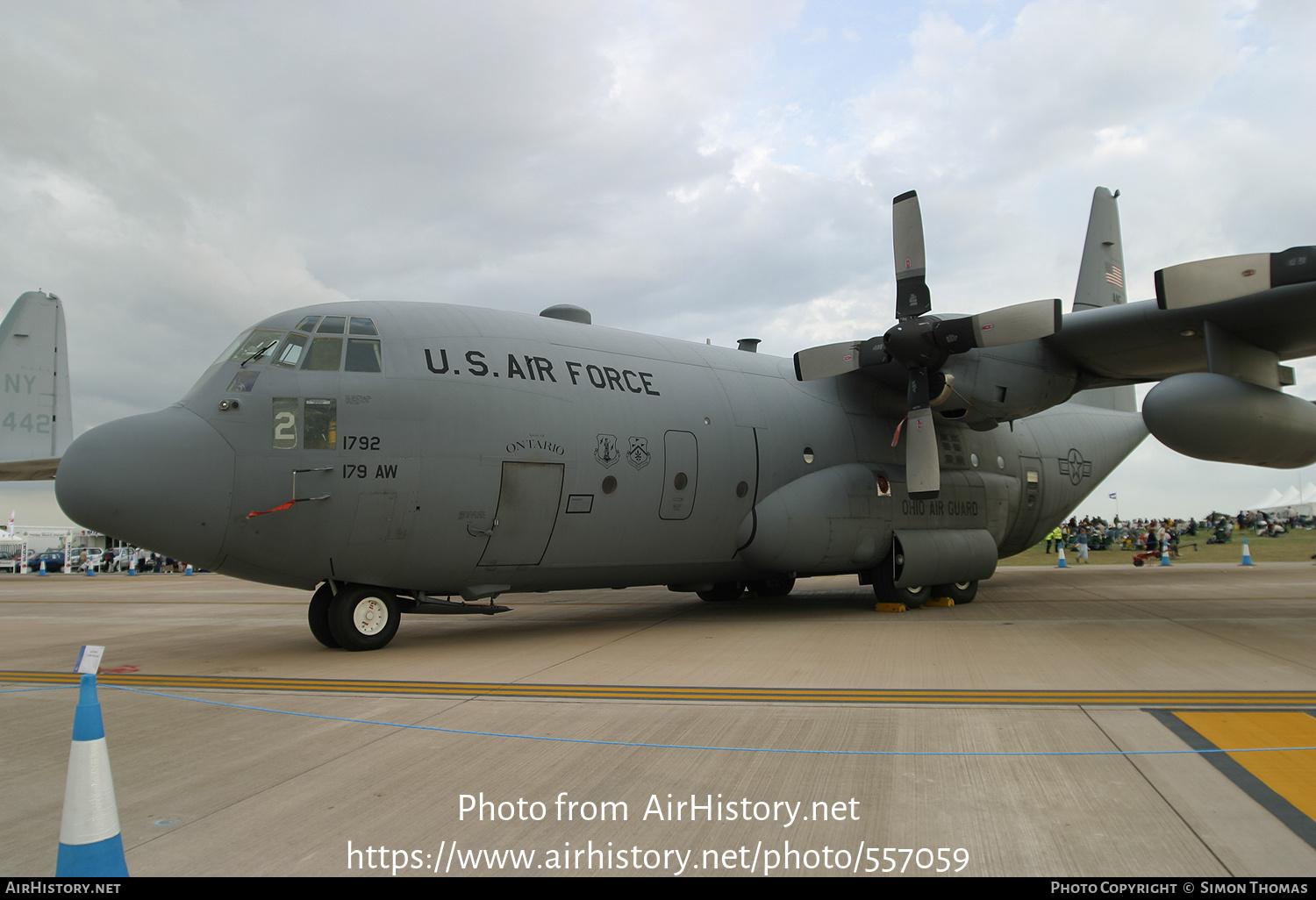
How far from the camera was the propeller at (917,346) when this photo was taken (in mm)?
11820

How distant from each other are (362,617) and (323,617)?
500mm

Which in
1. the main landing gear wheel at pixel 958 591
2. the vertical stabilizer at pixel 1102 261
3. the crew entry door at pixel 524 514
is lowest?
the main landing gear wheel at pixel 958 591

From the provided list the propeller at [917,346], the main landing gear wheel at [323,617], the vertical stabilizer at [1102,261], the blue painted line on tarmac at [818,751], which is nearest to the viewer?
the blue painted line on tarmac at [818,751]

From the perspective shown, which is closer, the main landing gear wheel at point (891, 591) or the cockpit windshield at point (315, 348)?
the cockpit windshield at point (315, 348)

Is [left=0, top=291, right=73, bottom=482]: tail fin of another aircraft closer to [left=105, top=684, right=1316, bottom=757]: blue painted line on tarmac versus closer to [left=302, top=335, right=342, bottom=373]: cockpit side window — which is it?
[left=302, top=335, right=342, bottom=373]: cockpit side window

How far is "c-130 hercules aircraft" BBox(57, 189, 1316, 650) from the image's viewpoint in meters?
8.46

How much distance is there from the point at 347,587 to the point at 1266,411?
12.6m

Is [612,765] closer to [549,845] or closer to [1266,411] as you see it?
[549,845]

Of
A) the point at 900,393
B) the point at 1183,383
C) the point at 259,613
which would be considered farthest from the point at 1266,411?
the point at 259,613

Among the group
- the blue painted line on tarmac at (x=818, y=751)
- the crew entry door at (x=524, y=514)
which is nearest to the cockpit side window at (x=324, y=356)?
the crew entry door at (x=524, y=514)

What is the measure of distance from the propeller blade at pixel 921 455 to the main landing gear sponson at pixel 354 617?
25.2 feet

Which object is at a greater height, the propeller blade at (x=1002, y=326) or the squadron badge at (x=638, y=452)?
the propeller blade at (x=1002, y=326)

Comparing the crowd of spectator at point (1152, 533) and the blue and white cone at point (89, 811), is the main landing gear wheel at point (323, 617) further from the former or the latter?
the crowd of spectator at point (1152, 533)

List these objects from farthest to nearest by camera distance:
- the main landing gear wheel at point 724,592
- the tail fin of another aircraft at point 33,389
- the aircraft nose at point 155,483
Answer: the tail fin of another aircraft at point 33,389 → the main landing gear wheel at point 724,592 → the aircraft nose at point 155,483
